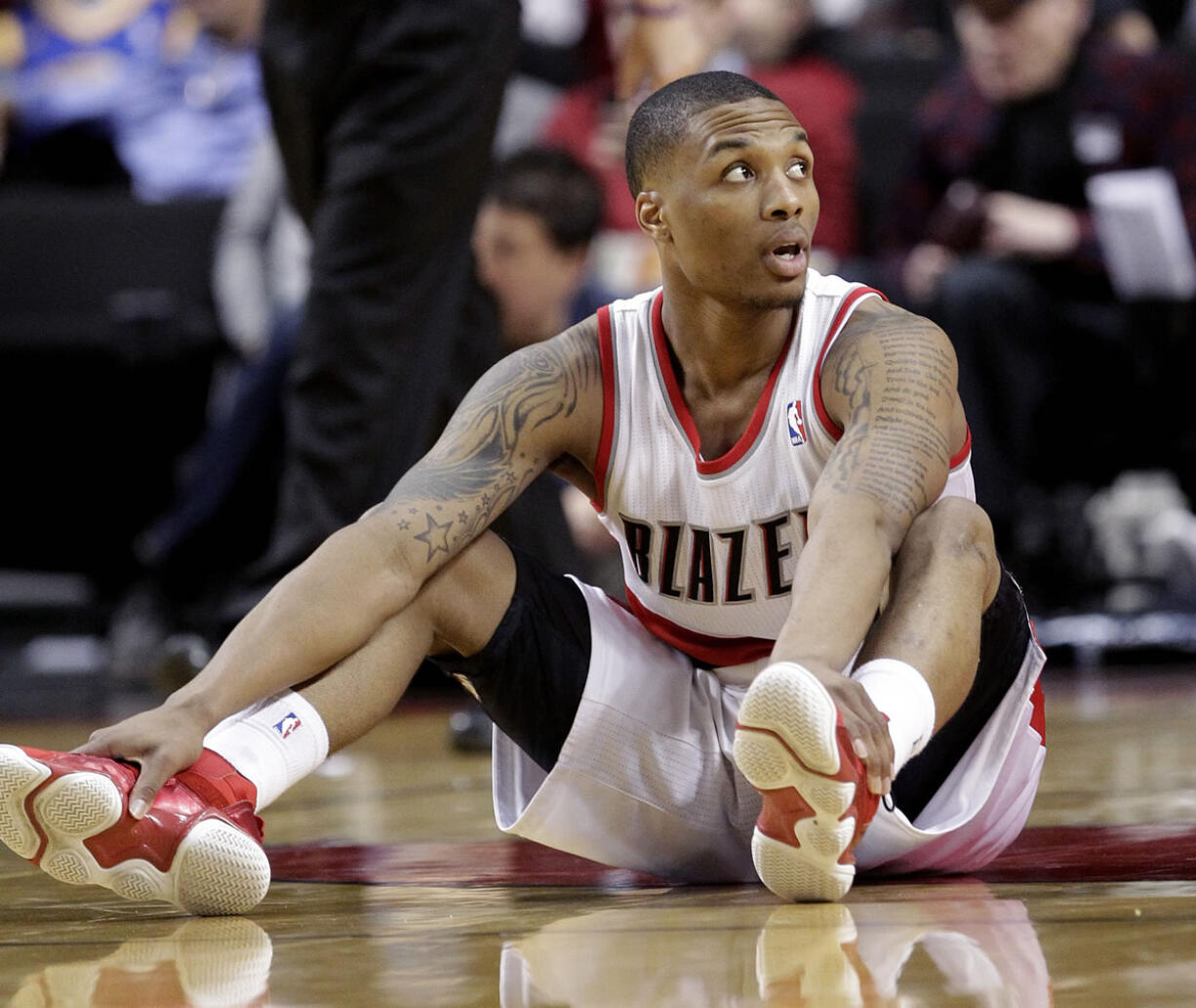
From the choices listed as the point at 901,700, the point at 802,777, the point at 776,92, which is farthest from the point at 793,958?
the point at 776,92

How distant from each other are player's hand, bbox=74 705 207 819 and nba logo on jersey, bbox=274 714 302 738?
0.10 m

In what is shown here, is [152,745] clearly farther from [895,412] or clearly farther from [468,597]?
[895,412]

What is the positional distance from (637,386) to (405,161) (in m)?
1.48

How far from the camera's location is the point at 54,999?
1493 mm

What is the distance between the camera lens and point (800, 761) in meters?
1.72

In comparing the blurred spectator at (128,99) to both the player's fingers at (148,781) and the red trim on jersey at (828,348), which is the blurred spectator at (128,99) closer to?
the red trim on jersey at (828,348)

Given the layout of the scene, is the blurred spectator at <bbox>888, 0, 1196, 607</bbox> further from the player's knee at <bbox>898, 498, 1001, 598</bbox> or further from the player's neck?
the player's knee at <bbox>898, 498, 1001, 598</bbox>

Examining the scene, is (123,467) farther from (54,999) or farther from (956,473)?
(54,999)

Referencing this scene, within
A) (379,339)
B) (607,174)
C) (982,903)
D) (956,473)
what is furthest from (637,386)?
(607,174)

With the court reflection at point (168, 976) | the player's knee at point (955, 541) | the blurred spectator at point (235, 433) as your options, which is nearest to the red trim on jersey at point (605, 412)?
the player's knee at point (955, 541)

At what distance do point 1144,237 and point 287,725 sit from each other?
12.9 ft

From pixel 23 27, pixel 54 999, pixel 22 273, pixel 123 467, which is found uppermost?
pixel 54 999

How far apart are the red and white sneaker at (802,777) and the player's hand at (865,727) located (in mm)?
10

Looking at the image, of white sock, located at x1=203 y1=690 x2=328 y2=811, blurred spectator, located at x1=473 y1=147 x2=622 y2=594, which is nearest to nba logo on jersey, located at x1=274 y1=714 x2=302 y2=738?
white sock, located at x1=203 y1=690 x2=328 y2=811
